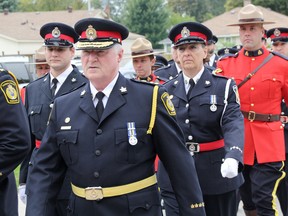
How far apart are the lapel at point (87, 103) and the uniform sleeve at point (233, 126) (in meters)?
1.56

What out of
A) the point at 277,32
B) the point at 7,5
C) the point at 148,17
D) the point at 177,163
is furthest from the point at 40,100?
the point at 148,17

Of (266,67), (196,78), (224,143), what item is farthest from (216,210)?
(266,67)

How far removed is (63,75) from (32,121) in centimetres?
51

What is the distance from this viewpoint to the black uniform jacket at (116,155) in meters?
3.73

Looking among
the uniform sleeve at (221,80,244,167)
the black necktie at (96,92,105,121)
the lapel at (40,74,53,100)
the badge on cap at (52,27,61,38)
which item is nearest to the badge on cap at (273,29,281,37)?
the uniform sleeve at (221,80,244,167)

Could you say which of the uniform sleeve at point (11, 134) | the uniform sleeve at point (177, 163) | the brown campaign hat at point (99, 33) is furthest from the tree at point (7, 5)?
the uniform sleeve at point (177, 163)

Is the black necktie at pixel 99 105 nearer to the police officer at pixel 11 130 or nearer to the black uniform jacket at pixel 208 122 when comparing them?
the police officer at pixel 11 130

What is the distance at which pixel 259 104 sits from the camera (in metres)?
6.59

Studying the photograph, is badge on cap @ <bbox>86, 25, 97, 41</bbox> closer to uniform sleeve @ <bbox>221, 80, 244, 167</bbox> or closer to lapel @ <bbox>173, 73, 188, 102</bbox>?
uniform sleeve @ <bbox>221, 80, 244, 167</bbox>

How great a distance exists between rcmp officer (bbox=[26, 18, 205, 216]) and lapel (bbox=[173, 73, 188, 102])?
6.39 feet

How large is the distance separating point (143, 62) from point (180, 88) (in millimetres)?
2462

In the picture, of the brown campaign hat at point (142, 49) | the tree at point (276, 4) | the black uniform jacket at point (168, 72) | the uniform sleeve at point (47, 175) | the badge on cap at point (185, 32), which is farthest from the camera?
the tree at point (276, 4)

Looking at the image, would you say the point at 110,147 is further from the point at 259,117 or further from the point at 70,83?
the point at 259,117

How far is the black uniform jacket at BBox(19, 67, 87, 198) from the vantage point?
5.76 meters
